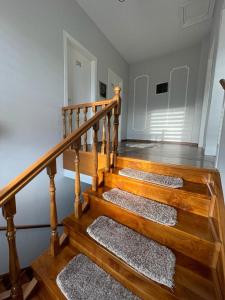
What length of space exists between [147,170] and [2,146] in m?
1.74

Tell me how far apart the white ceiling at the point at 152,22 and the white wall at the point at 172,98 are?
35 cm

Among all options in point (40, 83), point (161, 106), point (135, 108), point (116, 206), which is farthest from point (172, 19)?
point (116, 206)

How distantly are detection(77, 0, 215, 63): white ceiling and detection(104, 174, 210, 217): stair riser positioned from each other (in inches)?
124

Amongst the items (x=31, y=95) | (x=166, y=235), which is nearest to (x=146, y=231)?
(x=166, y=235)

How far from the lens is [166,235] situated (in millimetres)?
1047

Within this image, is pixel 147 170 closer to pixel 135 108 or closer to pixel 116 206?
pixel 116 206

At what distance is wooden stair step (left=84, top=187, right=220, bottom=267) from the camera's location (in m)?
0.91

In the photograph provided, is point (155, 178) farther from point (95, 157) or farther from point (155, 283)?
point (155, 283)

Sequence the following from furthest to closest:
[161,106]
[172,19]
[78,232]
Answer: [161,106]
[172,19]
[78,232]

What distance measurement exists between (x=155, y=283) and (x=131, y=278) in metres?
0.14

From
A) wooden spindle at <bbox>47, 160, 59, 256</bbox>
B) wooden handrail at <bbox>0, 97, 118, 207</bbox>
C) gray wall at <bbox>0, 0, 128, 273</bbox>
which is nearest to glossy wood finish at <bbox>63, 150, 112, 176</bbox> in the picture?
gray wall at <bbox>0, 0, 128, 273</bbox>

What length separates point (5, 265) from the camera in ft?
6.18

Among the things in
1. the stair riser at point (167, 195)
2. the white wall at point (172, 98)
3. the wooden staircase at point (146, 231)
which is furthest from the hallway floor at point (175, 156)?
the white wall at point (172, 98)

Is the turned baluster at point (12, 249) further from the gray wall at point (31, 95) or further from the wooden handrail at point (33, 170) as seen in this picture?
the gray wall at point (31, 95)
